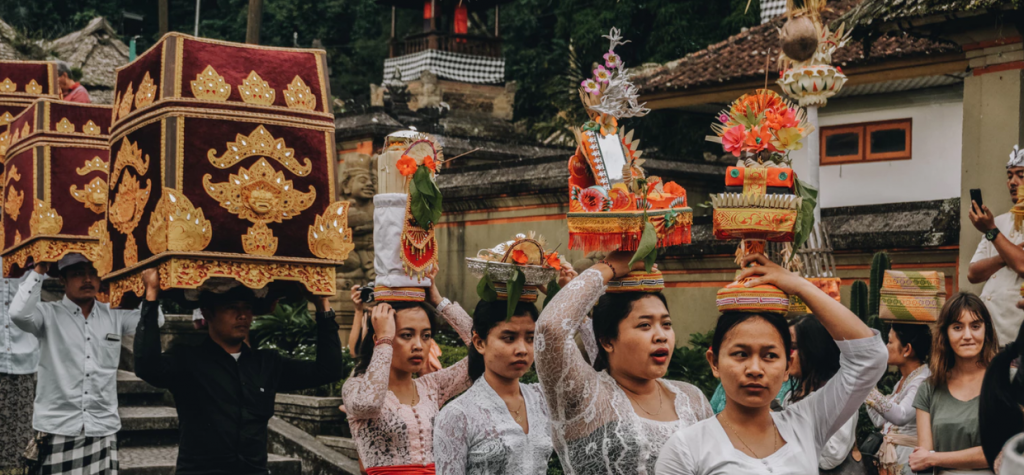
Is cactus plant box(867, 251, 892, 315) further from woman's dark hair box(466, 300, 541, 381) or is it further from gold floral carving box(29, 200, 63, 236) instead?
gold floral carving box(29, 200, 63, 236)

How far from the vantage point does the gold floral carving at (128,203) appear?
5336 millimetres

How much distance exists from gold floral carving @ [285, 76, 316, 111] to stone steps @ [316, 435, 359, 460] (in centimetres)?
407

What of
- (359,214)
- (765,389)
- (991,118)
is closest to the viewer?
(765,389)

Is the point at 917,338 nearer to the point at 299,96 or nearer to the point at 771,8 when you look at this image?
the point at 299,96

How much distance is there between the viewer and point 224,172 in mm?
5281

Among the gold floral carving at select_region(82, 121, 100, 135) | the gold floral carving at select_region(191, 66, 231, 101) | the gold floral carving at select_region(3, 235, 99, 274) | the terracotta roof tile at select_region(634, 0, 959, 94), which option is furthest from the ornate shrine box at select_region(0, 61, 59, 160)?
the terracotta roof tile at select_region(634, 0, 959, 94)

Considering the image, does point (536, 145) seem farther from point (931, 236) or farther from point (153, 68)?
point (153, 68)

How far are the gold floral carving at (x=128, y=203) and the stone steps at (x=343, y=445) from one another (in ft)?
12.7

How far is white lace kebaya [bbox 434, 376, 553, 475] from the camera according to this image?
4.64 meters

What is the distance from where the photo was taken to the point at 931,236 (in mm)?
9469

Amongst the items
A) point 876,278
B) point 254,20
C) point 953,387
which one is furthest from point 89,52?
point 953,387

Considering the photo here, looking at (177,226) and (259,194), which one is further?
(259,194)

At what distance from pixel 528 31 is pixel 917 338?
2271cm

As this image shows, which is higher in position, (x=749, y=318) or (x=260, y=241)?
(x=260, y=241)
